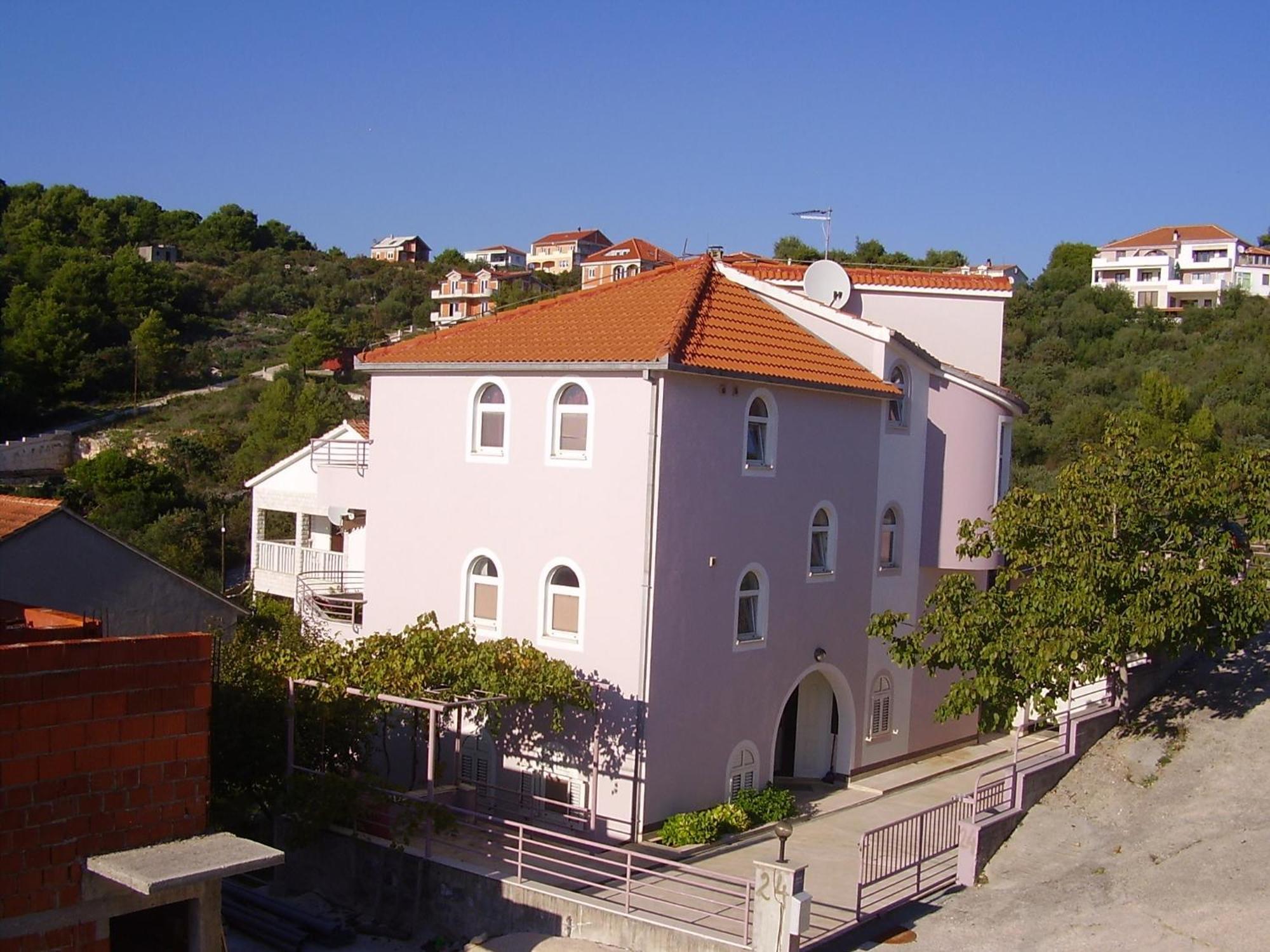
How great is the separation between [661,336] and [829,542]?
490 cm

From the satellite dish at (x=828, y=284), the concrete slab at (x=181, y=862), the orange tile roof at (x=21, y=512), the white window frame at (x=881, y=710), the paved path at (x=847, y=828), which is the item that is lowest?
the paved path at (x=847, y=828)

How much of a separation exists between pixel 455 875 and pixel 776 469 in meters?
7.40

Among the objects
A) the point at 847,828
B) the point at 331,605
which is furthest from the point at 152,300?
the point at 847,828

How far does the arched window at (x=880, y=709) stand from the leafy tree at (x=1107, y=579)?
266 cm

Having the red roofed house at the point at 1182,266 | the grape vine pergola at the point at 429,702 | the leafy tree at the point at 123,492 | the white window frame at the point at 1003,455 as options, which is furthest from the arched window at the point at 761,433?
the red roofed house at the point at 1182,266

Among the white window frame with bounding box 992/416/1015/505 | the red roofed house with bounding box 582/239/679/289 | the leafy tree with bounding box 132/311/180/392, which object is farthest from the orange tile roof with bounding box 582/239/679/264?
the white window frame with bounding box 992/416/1015/505

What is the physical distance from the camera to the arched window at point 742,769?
17.7m

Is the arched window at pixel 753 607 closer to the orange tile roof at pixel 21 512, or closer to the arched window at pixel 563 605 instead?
the arched window at pixel 563 605

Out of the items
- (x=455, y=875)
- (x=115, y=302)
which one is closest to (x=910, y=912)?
(x=455, y=875)

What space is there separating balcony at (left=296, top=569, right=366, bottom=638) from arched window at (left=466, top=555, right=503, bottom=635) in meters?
2.53

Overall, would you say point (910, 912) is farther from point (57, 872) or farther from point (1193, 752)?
point (57, 872)

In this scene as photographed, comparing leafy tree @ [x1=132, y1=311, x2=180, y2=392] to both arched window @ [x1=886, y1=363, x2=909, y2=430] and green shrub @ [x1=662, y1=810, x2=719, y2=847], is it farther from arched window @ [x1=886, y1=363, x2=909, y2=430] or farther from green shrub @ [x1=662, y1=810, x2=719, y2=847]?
green shrub @ [x1=662, y1=810, x2=719, y2=847]

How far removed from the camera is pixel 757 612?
1803 centimetres

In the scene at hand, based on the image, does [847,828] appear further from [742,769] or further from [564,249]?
[564,249]
